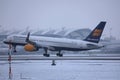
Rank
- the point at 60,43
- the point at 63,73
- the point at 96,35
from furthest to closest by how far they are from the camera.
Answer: the point at 60,43 < the point at 96,35 < the point at 63,73

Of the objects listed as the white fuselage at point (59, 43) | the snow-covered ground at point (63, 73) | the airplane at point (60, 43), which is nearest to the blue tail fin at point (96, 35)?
the airplane at point (60, 43)

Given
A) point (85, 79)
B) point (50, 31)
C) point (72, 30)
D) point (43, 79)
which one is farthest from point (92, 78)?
point (50, 31)

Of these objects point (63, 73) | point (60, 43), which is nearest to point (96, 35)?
point (60, 43)

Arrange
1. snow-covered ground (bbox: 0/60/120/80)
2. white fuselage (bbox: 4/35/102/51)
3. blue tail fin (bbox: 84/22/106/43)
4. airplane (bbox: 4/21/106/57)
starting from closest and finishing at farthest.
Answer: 1. snow-covered ground (bbox: 0/60/120/80)
2. airplane (bbox: 4/21/106/57)
3. white fuselage (bbox: 4/35/102/51)
4. blue tail fin (bbox: 84/22/106/43)

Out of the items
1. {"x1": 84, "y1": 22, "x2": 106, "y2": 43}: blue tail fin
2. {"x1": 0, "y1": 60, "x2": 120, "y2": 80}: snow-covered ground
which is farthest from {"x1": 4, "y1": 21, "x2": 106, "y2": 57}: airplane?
{"x1": 0, "y1": 60, "x2": 120, "y2": 80}: snow-covered ground

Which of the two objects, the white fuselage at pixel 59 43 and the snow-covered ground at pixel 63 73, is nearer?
the snow-covered ground at pixel 63 73

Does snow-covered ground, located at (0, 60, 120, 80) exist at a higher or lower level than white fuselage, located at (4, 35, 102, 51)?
lower

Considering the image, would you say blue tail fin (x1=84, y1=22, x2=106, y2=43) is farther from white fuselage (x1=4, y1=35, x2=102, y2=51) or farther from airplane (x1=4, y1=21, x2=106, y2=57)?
white fuselage (x1=4, y1=35, x2=102, y2=51)

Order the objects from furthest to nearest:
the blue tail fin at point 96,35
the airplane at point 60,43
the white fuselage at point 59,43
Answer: the blue tail fin at point 96,35 < the white fuselage at point 59,43 < the airplane at point 60,43

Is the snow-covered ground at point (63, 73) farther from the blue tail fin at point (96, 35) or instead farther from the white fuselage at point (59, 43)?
the blue tail fin at point (96, 35)

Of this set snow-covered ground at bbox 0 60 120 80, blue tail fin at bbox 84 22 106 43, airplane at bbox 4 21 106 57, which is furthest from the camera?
blue tail fin at bbox 84 22 106 43

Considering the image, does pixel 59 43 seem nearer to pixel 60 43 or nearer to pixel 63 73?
pixel 60 43

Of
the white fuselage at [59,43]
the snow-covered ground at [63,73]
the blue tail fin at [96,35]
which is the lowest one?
the snow-covered ground at [63,73]

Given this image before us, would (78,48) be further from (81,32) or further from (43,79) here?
(81,32)
